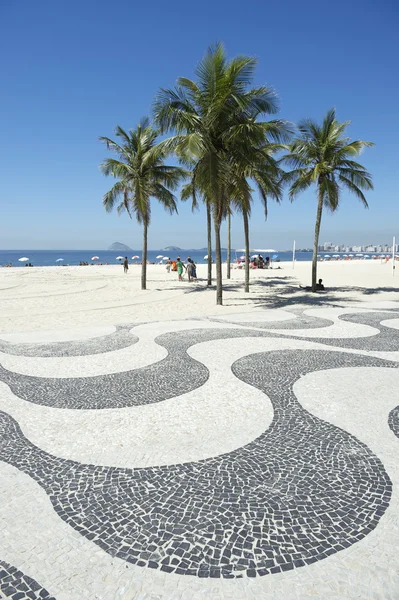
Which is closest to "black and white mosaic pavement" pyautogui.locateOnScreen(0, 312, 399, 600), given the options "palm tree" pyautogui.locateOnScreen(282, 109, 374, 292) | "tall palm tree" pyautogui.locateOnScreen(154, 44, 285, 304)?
"tall palm tree" pyautogui.locateOnScreen(154, 44, 285, 304)

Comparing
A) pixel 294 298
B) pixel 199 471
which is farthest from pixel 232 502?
pixel 294 298

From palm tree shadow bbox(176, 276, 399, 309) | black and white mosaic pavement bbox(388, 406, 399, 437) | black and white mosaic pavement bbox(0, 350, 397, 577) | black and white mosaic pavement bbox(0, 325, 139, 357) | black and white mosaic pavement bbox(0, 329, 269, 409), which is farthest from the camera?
palm tree shadow bbox(176, 276, 399, 309)

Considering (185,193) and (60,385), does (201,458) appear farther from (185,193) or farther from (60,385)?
(185,193)

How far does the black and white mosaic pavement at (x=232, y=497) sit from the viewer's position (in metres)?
2.76

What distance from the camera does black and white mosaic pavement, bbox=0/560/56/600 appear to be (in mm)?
2406

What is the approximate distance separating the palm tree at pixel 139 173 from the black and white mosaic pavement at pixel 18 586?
1783cm

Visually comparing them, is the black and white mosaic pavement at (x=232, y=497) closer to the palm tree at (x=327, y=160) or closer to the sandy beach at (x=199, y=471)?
the sandy beach at (x=199, y=471)

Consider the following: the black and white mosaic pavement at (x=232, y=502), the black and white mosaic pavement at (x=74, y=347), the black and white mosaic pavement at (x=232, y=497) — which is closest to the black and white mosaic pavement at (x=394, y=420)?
the black and white mosaic pavement at (x=232, y=497)

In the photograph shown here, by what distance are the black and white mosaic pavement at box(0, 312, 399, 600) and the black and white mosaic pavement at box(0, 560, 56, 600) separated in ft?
0.10

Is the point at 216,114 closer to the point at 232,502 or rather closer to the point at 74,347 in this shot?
the point at 74,347

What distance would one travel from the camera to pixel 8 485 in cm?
353

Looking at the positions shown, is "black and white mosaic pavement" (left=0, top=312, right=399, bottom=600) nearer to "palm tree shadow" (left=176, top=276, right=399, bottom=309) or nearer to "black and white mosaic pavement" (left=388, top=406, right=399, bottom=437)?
"black and white mosaic pavement" (left=388, top=406, right=399, bottom=437)

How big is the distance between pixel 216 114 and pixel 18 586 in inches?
512

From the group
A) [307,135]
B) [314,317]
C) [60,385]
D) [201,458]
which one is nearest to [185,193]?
[307,135]
